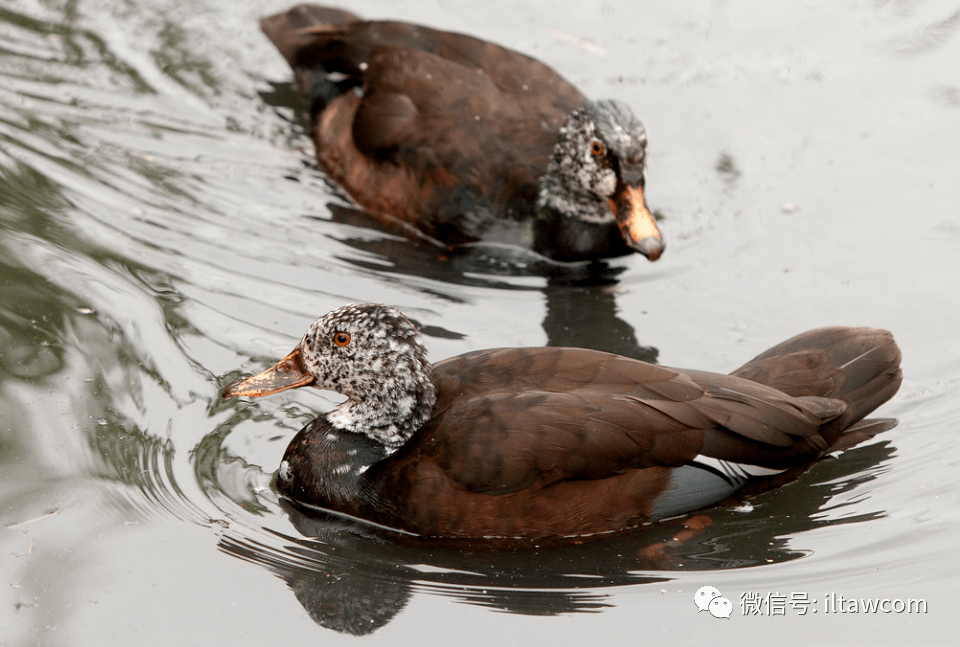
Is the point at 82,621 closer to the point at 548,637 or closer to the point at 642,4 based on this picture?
the point at 548,637

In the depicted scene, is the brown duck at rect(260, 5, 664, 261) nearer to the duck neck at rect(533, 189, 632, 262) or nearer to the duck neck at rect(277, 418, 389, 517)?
the duck neck at rect(533, 189, 632, 262)

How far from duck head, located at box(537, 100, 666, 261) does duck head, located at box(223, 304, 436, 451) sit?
2.03 m

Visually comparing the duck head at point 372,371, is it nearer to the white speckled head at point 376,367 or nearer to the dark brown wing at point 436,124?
the white speckled head at point 376,367

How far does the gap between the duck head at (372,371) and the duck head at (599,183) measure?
6.66 ft

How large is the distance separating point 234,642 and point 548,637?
1162 millimetres

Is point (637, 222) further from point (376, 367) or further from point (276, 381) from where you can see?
point (276, 381)

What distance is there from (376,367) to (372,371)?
0.03 meters

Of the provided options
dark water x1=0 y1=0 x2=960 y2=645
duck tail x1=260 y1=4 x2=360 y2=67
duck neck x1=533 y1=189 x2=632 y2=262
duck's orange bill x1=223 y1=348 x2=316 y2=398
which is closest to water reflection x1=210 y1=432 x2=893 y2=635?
dark water x1=0 y1=0 x2=960 y2=645

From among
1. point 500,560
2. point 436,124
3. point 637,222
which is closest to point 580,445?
point 500,560

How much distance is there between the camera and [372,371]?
5.18 meters

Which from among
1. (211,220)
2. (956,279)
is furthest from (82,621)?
(956,279)

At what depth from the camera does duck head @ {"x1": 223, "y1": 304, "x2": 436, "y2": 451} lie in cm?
514

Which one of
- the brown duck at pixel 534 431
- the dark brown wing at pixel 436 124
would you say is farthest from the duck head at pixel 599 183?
the brown duck at pixel 534 431

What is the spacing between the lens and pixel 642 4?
30.7ft
